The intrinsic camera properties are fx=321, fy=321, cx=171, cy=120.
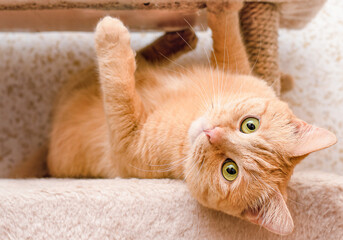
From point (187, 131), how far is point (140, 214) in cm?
28

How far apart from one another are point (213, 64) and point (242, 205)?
0.56 meters

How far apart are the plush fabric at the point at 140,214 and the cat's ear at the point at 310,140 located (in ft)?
0.48

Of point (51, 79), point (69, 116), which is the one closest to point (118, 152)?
point (69, 116)

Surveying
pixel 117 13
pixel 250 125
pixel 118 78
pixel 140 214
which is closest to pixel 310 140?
pixel 250 125

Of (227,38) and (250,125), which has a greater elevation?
(227,38)

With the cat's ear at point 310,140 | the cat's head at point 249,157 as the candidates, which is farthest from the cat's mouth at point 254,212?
the cat's ear at point 310,140

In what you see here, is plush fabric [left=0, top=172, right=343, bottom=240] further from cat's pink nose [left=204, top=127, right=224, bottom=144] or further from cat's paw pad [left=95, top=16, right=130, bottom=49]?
cat's paw pad [left=95, top=16, right=130, bottom=49]

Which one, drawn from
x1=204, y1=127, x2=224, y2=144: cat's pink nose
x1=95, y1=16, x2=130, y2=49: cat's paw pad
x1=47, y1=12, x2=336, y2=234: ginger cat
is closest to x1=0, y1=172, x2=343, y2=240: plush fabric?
x1=47, y1=12, x2=336, y2=234: ginger cat

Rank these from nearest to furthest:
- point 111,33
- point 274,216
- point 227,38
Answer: point 274,216
point 111,33
point 227,38

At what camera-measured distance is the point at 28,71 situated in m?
1.54

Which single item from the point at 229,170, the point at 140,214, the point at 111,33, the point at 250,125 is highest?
the point at 111,33

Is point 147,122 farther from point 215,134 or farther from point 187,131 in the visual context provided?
point 215,134

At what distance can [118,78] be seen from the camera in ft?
3.19

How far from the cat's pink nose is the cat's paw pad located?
391 millimetres
